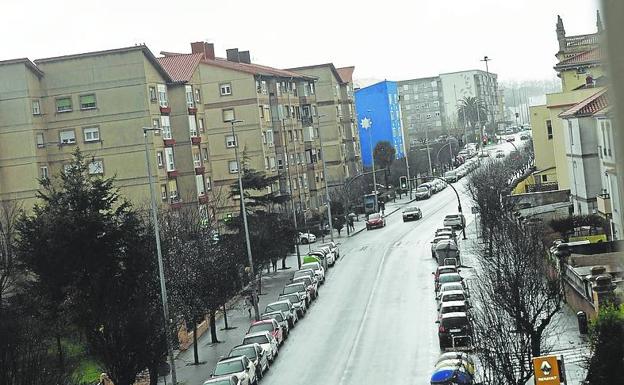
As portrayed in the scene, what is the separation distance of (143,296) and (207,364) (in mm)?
3097

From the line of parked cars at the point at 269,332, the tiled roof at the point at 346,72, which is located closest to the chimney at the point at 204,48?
the tiled roof at the point at 346,72

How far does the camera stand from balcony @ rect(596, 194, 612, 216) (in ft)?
123

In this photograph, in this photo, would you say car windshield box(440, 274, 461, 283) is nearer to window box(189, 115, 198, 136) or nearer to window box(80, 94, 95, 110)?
window box(80, 94, 95, 110)

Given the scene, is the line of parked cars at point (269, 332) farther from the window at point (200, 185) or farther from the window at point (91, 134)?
the window at point (91, 134)

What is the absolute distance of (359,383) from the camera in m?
24.5

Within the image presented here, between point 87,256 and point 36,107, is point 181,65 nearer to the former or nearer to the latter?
point 36,107

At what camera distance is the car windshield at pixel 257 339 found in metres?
28.8

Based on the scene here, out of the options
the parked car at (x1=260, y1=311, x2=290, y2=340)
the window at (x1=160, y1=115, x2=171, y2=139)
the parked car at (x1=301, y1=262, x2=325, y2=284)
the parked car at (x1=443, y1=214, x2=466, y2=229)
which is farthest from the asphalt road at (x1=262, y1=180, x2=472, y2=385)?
the window at (x1=160, y1=115, x2=171, y2=139)

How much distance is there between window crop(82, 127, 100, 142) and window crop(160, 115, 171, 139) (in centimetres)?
349

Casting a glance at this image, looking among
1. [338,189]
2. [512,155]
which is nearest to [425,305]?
[338,189]

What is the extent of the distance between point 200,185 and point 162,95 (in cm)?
660

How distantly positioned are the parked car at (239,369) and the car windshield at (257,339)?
3148mm

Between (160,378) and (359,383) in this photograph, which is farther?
(160,378)

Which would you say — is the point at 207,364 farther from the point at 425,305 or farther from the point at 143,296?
the point at 425,305
